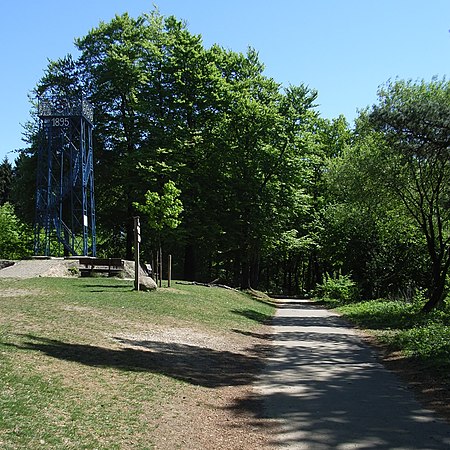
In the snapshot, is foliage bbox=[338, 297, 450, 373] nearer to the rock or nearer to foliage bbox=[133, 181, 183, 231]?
the rock

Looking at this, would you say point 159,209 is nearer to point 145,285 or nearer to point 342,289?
point 145,285

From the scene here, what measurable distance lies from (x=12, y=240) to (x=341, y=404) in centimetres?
4937

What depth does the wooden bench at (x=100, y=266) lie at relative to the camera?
1024 inches

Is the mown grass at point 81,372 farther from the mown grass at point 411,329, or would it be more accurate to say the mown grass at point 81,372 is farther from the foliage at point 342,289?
the foliage at point 342,289

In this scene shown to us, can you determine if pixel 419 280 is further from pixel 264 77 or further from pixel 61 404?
pixel 61 404

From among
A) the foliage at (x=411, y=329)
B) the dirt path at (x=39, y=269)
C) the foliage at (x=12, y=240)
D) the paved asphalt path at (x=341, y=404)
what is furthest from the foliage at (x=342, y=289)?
the foliage at (x=12, y=240)

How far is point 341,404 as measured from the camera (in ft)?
24.7

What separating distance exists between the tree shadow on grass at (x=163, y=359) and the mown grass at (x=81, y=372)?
1.4 inches

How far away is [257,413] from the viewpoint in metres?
7.17

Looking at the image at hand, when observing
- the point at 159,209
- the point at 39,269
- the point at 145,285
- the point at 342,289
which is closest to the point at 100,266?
the point at 39,269

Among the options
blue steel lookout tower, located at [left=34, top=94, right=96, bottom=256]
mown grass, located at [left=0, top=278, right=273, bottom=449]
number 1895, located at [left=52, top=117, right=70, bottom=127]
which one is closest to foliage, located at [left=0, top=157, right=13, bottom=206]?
blue steel lookout tower, located at [left=34, top=94, right=96, bottom=256]

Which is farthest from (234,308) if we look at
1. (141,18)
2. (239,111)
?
(141,18)

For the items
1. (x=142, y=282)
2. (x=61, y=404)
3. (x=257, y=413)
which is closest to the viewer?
(x=61, y=404)

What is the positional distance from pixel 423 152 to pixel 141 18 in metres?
32.2
